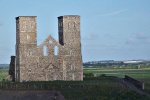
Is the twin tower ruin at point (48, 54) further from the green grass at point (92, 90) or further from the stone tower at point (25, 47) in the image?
the green grass at point (92, 90)

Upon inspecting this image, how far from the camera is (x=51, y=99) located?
184ft

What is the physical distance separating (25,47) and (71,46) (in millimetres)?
6248

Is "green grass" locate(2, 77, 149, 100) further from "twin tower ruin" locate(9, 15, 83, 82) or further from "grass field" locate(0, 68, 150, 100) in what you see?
"twin tower ruin" locate(9, 15, 83, 82)

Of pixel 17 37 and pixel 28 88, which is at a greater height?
pixel 17 37

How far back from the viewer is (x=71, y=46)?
71.8m

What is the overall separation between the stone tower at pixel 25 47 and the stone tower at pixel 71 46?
4046mm

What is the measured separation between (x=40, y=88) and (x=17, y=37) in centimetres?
1369

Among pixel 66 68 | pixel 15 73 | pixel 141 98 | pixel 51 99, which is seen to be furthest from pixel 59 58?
pixel 141 98

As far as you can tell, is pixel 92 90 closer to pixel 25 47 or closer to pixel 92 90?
pixel 92 90

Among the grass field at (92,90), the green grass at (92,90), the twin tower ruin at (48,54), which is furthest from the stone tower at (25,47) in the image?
the grass field at (92,90)

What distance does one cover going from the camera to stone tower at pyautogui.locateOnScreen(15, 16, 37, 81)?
230 feet

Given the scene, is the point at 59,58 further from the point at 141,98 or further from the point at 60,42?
the point at 141,98

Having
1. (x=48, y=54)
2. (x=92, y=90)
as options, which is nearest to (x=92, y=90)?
(x=92, y=90)

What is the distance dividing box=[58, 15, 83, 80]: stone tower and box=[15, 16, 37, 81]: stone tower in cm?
405
